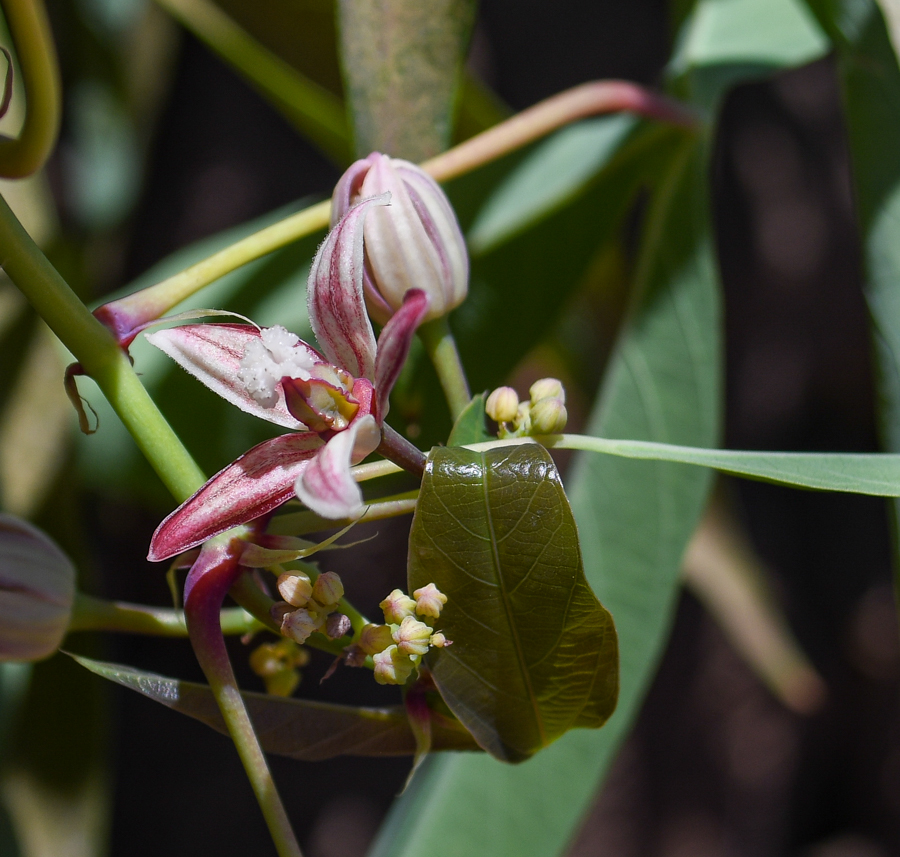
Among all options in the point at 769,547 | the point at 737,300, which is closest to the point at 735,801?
the point at 769,547

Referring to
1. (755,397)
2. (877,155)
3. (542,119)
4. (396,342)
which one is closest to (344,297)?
(396,342)

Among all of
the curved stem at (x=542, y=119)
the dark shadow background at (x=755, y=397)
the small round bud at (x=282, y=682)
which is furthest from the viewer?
the dark shadow background at (x=755, y=397)

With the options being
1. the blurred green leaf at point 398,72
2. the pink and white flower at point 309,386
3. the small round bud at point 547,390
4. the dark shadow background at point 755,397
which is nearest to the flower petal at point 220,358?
the pink and white flower at point 309,386

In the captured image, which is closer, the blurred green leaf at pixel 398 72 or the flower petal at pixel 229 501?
the flower petal at pixel 229 501

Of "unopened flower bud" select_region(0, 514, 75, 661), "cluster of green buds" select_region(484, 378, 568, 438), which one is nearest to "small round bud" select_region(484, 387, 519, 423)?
"cluster of green buds" select_region(484, 378, 568, 438)

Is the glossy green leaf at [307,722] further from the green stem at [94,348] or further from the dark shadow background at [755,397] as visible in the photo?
the dark shadow background at [755,397]

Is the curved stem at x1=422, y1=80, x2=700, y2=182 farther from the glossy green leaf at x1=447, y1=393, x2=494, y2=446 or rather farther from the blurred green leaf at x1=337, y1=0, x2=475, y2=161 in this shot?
the glossy green leaf at x1=447, y1=393, x2=494, y2=446
